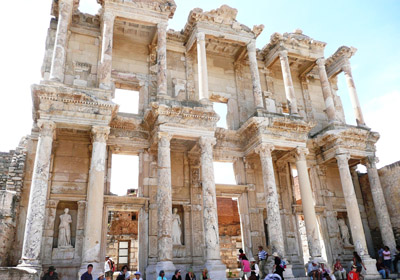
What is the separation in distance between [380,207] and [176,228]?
9.77m

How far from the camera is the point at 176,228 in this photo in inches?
572

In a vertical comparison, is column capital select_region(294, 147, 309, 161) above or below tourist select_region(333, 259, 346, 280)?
above

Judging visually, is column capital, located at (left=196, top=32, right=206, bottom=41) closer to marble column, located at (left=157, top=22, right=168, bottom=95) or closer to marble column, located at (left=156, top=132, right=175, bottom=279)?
marble column, located at (left=157, top=22, right=168, bottom=95)

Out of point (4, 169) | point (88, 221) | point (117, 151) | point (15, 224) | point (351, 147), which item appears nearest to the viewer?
point (88, 221)

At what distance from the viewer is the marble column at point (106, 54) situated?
45.5 feet

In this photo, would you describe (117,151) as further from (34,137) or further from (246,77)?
(246,77)

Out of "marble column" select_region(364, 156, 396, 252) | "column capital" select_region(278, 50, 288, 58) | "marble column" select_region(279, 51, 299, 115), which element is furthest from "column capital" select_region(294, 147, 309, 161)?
"column capital" select_region(278, 50, 288, 58)

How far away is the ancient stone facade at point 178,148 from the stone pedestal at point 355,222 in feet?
0.17

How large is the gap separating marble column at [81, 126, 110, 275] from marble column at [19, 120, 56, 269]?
1389 mm

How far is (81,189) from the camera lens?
14.0m

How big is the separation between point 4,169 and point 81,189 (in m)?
3.09

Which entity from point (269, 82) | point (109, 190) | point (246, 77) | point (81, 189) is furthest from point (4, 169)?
point (269, 82)

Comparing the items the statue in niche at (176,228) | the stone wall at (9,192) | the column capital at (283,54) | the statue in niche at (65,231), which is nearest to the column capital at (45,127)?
the stone wall at (9,192)

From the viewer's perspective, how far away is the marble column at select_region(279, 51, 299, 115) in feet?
55.4
